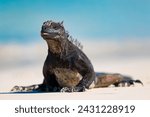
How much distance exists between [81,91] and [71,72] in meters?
1.04

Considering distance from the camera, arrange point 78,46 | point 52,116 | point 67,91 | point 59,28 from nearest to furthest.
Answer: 1. point 52,116
2. point 67,91
3. point 59,28
4. point 78,46

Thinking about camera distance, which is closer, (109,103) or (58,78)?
(109,103)

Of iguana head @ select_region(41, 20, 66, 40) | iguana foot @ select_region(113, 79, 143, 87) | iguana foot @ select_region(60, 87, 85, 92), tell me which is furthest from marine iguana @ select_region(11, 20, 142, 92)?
iguana foot @ select_region(113, 79, 143, 87)

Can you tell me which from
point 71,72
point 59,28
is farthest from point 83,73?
point 59,28

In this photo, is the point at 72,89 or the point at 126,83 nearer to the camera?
the point at 72,89

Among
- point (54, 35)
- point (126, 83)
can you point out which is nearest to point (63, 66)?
point (54, 35)

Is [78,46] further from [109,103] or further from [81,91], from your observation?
[109,103]

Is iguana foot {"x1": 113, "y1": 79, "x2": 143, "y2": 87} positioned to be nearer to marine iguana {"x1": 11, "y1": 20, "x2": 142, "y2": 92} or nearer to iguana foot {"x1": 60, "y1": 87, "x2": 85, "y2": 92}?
marine iguana {"x1": 11, "y1": 20, "x2": 142, "y2": 92}

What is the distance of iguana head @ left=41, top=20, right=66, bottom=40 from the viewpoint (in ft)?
42.6

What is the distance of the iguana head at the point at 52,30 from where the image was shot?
512 inches

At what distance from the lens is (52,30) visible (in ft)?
43.6

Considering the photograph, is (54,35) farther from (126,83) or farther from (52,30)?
(126,83)

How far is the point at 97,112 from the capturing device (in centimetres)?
988

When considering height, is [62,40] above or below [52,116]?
above
